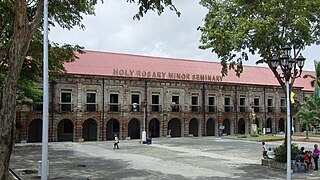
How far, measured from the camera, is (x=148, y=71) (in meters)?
43.3

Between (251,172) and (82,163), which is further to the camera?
(82,163)

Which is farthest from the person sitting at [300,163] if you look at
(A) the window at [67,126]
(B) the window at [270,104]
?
(B) the window at [270,104]

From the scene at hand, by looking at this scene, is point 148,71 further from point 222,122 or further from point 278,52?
point 278,52

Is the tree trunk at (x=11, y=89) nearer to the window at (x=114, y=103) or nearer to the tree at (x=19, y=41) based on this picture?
the tree at (x=19, y=41)

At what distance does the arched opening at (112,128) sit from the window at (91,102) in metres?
3.20

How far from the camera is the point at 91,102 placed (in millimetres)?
39844

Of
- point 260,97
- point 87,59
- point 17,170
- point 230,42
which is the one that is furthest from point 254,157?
point 260,97

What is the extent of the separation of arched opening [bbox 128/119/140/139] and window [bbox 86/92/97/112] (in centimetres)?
557

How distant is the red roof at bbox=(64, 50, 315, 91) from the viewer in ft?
134

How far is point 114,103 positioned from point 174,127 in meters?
9.71

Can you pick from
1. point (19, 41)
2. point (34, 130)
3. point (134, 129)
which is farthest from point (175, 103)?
point (19, 41)

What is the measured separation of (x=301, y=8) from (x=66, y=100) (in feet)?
88.2

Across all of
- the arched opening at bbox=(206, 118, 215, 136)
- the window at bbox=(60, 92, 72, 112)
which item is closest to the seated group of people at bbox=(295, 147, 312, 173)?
the window at bbox=(60, 92, 72, 112)

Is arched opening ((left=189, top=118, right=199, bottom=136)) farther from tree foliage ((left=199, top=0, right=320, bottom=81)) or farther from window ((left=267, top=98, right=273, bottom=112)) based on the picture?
tree foliage ((left=199, top=0, right=320, bottom=81))
